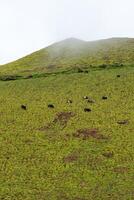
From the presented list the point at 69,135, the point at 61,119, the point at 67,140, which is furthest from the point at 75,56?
the point at 67,140

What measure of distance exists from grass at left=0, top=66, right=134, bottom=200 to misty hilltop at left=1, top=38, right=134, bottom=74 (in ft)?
53.1

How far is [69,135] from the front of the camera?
241 feet

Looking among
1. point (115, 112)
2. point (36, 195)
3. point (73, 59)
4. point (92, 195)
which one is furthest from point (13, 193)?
point (73, 59)

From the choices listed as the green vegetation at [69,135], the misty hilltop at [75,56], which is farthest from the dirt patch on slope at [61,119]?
the misty hilltop at [75,56]

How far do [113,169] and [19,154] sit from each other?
500 inches

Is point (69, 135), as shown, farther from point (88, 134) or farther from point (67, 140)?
point (88, 134)

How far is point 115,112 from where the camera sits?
81.6m

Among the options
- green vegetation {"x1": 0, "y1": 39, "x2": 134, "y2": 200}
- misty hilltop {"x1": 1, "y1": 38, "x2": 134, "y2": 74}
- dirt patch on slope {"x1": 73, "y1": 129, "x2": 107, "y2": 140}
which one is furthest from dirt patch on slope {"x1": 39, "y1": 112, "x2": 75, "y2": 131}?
misty hilltop {"x1": 1, "y1": 38, "x2": 134, "y2": 74}

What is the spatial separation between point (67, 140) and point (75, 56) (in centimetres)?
6696

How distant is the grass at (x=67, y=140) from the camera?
5733 cm

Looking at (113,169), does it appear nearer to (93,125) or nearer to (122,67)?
(93,125)

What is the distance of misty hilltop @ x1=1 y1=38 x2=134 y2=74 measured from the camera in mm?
120438

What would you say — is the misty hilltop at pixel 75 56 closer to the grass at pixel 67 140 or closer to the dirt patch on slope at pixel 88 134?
the grass at pixel 67 140

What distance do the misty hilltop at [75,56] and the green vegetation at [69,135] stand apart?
30.5 feet
